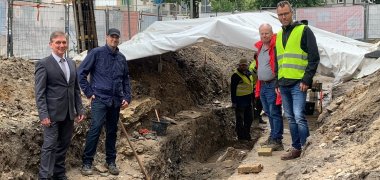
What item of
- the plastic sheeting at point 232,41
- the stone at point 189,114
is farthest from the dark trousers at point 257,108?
the plastic sheeting at point 232,41

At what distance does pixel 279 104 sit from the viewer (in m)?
7.09

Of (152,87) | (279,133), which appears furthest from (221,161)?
(152,87)

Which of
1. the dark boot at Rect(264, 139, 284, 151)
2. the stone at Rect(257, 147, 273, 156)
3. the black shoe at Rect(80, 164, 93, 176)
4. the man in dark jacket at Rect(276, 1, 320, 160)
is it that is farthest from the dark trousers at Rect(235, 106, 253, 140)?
the black shoe at Rect(80, 164, 93, 176)

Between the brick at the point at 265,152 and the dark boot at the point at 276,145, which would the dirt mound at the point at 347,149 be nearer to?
the brick at the point at 265,152

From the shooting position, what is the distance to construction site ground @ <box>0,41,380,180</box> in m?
5.01

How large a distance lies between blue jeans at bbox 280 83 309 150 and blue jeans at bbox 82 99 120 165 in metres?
2.33

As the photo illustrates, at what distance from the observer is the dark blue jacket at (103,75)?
6.74 metres

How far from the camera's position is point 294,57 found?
6.28m

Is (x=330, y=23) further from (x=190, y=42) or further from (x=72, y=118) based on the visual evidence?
(x=72, y=118)

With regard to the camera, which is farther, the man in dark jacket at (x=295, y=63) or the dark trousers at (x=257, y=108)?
the dark trousers at (x=257, y=108)

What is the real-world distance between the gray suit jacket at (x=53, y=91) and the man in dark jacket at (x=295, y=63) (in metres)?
2.65

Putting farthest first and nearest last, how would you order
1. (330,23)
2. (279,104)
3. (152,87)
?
(330,23) < (152,87) < (279,104)

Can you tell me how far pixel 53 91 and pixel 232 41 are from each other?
13.6ft

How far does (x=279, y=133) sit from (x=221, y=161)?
1.99 m
